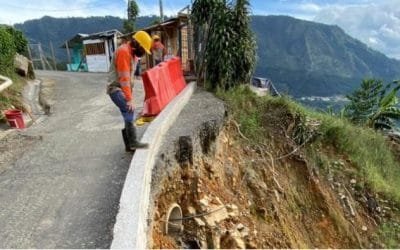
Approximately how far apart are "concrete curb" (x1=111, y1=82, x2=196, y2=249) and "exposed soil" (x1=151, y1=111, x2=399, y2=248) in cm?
45

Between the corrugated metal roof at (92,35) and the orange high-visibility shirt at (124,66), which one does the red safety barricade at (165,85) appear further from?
the corrugated metal roof at (92,35)

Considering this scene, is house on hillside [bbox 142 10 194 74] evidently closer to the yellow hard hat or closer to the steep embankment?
the steep embankment

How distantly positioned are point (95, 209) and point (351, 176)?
8.30 m

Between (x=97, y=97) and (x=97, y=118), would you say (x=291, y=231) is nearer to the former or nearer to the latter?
(x=97, y=118)

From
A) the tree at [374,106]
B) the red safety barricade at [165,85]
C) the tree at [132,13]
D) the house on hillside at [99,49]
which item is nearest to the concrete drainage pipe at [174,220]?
the red safety barricade at [165,85]

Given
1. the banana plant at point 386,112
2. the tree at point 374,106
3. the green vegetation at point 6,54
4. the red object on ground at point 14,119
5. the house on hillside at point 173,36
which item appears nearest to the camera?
the red object on ground at point 14,119

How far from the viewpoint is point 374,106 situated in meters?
19.6

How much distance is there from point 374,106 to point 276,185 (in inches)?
506

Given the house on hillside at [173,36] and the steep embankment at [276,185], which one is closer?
the steep embankment at [276,185]

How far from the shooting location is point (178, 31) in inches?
773

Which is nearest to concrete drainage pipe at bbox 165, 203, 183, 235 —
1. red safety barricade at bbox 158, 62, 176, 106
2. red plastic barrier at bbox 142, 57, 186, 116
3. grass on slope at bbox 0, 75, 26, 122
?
red plastic barrier at bbox 142, 57, 186, 116

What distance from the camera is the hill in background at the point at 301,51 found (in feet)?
434

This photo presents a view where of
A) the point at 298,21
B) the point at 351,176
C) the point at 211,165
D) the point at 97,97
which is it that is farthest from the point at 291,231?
the point at 298,21

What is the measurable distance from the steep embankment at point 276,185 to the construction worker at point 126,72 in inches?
36.9
